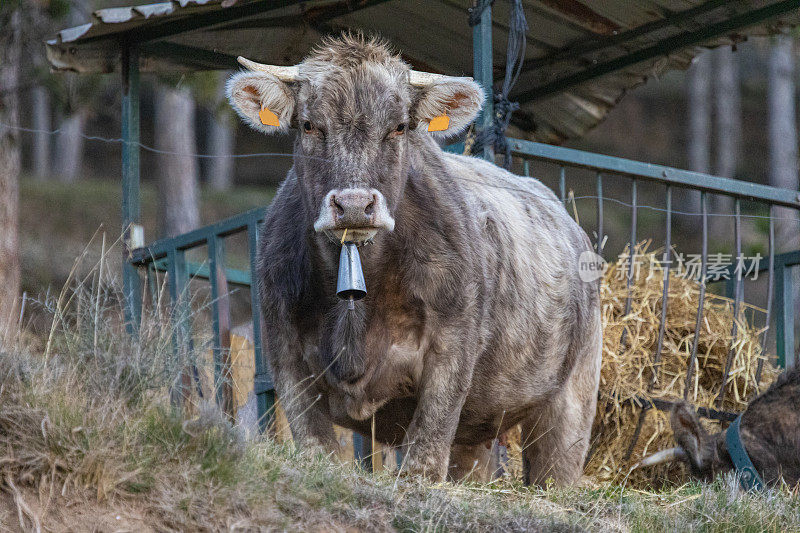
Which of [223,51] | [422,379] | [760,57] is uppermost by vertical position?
[760,57]

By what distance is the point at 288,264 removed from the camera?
209 inches

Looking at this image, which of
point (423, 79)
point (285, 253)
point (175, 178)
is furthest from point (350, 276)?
point (175, 178)

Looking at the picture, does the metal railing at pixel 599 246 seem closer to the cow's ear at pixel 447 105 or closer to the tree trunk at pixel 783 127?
the cow's ear at pixel 447 105

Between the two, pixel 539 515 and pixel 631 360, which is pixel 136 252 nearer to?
pixel 631 360

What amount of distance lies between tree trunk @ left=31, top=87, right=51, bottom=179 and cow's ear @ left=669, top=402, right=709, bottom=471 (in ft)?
75.7

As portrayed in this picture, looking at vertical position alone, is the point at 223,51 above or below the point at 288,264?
above

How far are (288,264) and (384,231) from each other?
0.62 m

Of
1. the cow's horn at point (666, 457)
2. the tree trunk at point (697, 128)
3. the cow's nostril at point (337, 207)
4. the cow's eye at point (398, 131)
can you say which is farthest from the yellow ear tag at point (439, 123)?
the tree trunk at point (697, 128)

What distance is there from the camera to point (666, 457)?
683cm

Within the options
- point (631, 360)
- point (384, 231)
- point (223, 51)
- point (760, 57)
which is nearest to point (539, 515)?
point (384, 231)

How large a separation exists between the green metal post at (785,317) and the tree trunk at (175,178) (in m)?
11.9

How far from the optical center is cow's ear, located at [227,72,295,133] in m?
5.16

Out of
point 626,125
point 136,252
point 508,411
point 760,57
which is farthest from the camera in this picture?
point 760,57

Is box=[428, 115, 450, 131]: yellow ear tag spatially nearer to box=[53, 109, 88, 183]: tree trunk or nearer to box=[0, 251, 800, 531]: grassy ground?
box=[0, 251, 800, 531]: grassy ground
